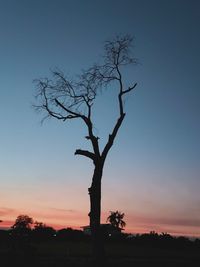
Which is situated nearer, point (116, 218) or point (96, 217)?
point (96, 217)

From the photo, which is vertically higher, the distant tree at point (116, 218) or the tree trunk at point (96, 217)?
the distant tree at point (116, 218)

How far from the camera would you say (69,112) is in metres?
24.1

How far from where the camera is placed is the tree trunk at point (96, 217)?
2114 centimetres

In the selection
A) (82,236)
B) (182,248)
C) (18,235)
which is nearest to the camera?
(18,235)

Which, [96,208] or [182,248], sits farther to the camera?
[182,248]

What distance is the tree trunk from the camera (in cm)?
2114

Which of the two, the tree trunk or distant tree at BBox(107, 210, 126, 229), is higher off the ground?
distant tree at BBox(107, 210, 126, 229)

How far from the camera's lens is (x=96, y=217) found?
21531 mm

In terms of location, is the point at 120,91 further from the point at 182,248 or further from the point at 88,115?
the point at 182,248

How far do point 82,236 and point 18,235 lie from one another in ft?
94.1

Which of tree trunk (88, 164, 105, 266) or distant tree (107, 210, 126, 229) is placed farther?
distant tree (107, 210, 126, 229)

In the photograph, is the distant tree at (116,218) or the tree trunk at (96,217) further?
the distant tree at (116,218)

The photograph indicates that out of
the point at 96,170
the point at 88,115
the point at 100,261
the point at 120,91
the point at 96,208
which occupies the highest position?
the point at 120,91

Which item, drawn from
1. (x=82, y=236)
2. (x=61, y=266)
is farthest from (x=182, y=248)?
(x=61, y=266)
